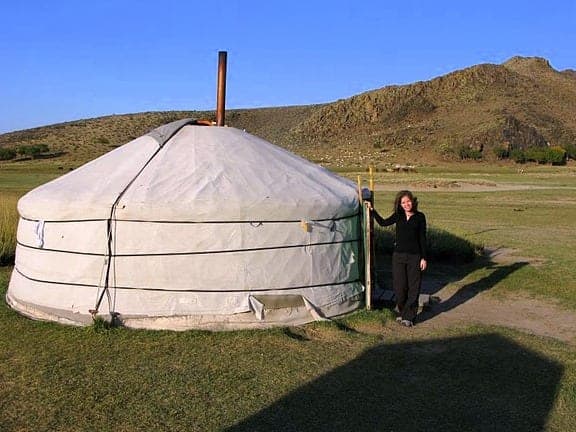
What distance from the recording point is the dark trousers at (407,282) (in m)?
6.57

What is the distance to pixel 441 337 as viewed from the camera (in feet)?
20.4

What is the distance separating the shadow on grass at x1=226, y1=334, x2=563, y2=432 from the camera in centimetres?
424

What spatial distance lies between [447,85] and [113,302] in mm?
72979

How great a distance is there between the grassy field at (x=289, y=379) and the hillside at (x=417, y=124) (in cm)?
4785

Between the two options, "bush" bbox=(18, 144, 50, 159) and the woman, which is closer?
the woman

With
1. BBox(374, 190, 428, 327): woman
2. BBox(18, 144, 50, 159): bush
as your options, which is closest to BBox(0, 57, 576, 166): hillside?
BBox(18, 144, 50, 159): bush

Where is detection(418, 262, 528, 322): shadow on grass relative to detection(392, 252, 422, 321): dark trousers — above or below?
below

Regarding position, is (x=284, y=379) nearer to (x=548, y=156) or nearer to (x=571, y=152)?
(x=548, y=156)

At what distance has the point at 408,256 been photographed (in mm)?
6633

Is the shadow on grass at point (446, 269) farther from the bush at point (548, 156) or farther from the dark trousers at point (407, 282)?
the bush at point (548, 156)

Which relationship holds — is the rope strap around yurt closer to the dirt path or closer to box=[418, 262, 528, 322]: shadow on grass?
the dirt path

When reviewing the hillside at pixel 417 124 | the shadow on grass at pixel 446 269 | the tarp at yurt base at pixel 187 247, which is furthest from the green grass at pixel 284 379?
the hillside at pixel 417 124

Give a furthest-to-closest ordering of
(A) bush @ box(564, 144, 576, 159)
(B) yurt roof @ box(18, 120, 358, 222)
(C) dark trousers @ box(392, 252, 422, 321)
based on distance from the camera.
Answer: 1. (A) bush @ box(564, 144, 576, 159)
2. (C) dark trousers @ box(392, 252, 422, 321)
3. (B) yurt roof @ box(18, 120, 358, 222)

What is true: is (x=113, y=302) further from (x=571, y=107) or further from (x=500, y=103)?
(x=571, y=107)
